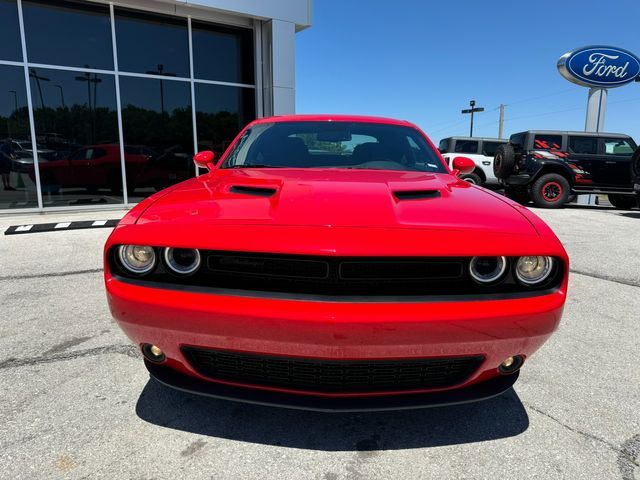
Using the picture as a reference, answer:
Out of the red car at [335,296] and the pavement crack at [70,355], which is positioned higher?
the red car at [335,296]

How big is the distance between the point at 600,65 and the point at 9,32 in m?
16.9

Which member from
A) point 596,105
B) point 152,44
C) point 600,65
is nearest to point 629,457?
point 152,44

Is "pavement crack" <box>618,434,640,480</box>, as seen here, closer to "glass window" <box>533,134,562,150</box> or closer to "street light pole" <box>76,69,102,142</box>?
"street light pole" <box>76,69,102,142</box>

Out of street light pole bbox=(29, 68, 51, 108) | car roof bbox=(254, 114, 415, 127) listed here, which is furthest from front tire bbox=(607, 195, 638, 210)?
street light pole bbox=(29, 68, 51, 108)

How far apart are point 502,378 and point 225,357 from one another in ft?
3.70

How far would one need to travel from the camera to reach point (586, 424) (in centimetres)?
192

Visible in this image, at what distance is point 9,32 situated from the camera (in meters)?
8.27

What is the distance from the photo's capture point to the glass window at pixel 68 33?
8492mm

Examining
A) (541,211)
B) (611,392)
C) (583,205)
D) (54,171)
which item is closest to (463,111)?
(583,205)

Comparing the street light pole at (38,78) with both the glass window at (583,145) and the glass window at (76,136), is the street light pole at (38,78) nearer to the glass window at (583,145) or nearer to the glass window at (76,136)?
the glass window at (76,136)

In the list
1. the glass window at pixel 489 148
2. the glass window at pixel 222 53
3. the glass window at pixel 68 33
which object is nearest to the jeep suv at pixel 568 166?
the glass window at pixel 489 148

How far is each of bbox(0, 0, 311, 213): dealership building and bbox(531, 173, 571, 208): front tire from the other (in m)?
6.29

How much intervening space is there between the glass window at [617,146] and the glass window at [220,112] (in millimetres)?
8921

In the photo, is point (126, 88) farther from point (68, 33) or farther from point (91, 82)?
point (68, 33)
